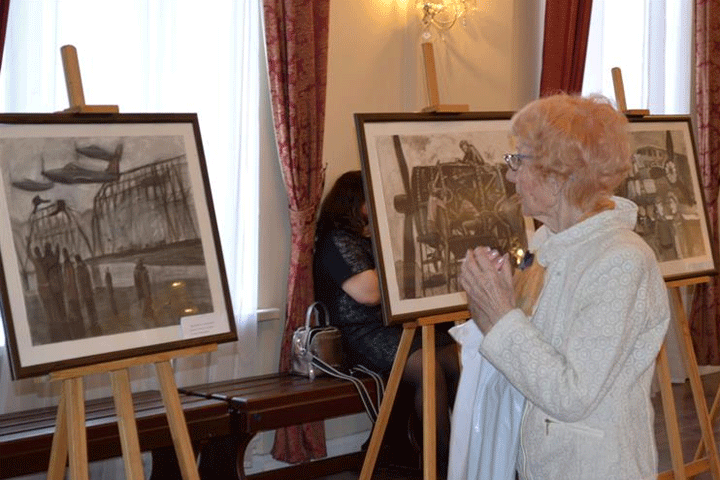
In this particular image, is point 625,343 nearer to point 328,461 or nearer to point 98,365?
point 98,365

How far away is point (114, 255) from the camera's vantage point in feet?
10.3

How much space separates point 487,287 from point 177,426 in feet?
3.90

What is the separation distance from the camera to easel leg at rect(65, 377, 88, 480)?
2.84 metres

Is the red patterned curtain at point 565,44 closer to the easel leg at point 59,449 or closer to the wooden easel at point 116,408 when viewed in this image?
the wooden easel at point 116,408

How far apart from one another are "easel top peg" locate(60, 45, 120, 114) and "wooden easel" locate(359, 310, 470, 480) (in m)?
1.36

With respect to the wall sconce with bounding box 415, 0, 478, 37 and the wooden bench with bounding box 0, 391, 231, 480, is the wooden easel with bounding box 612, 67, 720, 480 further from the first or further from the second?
the wooden bench with bounding box 0, 391, 231, 480

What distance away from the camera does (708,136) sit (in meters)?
7.14

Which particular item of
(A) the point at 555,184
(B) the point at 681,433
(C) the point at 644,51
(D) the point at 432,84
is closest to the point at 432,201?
(D) the point at 432,84

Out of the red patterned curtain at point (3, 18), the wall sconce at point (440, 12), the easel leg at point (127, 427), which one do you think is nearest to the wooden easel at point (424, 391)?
the easel leg at point (127, 427)

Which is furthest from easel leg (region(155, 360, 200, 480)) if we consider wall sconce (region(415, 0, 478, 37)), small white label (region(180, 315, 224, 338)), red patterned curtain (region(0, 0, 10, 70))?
wall sconce (region(415, 0, 478, 37))

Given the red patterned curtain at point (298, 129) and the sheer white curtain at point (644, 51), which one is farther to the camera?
the sheer white curtain at point (644, 51)

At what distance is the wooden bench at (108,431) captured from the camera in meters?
3.55

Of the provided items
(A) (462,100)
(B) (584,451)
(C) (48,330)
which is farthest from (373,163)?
(A) (462,100)

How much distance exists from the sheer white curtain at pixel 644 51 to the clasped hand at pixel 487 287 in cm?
461
